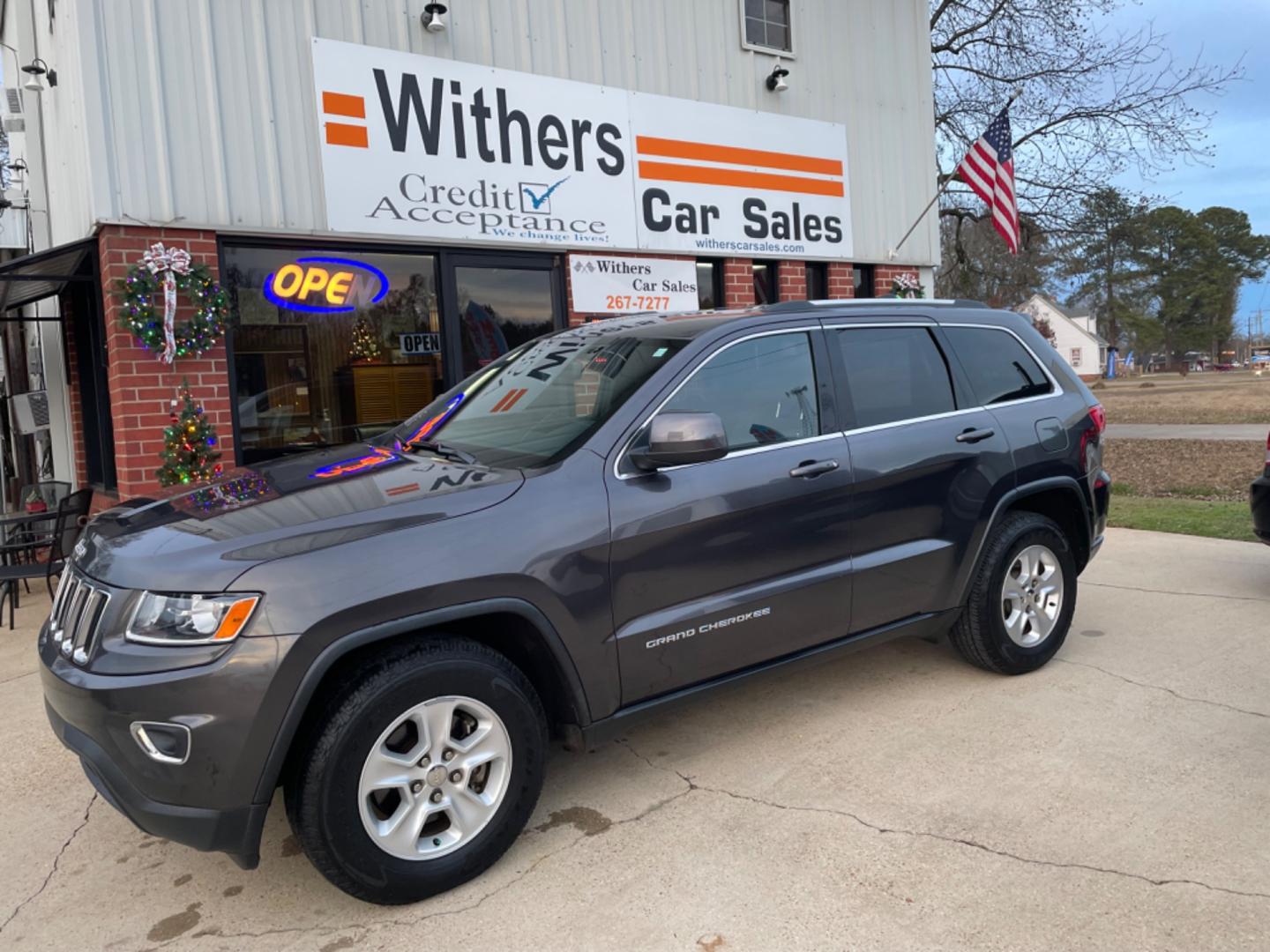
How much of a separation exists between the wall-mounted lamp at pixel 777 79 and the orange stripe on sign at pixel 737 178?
903mm

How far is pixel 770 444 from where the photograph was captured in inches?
141

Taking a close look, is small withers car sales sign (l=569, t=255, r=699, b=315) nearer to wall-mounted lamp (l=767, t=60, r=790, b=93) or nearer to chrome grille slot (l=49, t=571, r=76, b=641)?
wall-mounted lamp (l=767, t=60, r=790, b=93)

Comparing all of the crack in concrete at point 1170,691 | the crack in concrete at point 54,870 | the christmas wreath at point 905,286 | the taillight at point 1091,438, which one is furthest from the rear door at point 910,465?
the christmas wreath at point 905,286

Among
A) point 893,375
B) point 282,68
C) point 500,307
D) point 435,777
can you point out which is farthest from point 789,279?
point 435,777

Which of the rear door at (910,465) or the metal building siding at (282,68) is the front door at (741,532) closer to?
the rear door at (910,465)

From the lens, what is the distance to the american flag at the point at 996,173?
1041 centimetres

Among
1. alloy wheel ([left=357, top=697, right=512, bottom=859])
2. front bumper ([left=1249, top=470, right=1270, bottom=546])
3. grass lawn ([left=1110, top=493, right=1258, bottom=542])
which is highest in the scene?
front bumper ([left=1249, top=470, right=1270, bottom=546])

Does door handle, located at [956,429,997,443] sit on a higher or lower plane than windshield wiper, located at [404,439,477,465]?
lower

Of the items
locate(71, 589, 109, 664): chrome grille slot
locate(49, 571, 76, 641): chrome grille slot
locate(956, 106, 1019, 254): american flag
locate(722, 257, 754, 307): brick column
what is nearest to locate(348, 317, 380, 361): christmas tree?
locate(722, 257, 754, 307): brick column

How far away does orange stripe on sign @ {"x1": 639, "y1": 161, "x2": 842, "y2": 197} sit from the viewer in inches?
353

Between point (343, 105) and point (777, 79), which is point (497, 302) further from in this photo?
point (777, 79)

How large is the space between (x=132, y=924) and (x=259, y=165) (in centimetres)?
565

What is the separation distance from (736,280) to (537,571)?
7.37m

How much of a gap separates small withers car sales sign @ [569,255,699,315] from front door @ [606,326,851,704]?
482 centimetres
